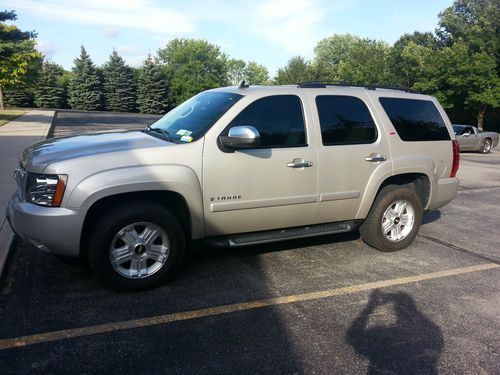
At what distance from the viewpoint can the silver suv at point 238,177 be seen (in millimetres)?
3709

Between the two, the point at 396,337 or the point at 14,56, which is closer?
the point at 396,337

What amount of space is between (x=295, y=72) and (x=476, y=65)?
2381cm

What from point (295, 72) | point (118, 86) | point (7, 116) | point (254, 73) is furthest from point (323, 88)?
point (254, 73)

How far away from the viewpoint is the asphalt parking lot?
9.87 feet

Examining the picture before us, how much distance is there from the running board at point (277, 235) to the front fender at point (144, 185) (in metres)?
0.25

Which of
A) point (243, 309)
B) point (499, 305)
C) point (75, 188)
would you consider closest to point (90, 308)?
point (75, 188)

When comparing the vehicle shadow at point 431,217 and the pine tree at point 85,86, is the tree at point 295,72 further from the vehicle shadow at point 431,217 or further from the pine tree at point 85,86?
the vehicle shadow at point 431,217

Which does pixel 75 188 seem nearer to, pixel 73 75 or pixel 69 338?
pixel 69 338

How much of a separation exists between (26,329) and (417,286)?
350cm

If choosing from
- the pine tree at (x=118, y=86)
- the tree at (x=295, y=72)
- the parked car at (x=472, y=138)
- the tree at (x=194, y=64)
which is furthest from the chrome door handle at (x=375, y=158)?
the tree at (x=194, y=64)

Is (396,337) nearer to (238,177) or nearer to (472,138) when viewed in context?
(238,177)

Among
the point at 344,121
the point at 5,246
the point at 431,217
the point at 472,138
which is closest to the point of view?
the point at 5,246

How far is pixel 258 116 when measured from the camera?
4.39 metres

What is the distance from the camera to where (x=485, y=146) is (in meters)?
20.7
